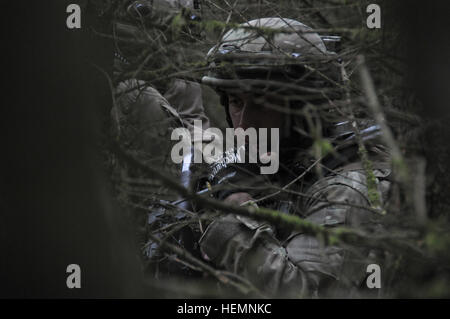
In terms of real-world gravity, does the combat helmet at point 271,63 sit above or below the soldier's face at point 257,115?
above

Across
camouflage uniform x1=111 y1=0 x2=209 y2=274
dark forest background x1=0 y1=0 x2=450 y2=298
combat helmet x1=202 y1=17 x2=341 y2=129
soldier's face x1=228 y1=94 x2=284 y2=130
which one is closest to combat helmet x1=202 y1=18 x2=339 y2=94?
combat helmet x1=202 y1=17 x2=341 y2=129

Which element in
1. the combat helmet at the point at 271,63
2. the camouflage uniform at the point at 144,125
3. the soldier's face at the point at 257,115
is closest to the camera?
the camouflage uniform at the point at 144,125

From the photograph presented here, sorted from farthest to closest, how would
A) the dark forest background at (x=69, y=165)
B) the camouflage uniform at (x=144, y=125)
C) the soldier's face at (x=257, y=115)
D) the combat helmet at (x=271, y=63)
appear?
1. the soldier's face at (x=257, y=115)
2. the combat helmet at (x=271, y=63)
3. the camouflage uniform at (x=144, y=125)
4. the dark forest background at (x=69, y=165)

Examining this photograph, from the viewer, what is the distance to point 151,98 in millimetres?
3316

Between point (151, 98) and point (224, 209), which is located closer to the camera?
point (224, 209)

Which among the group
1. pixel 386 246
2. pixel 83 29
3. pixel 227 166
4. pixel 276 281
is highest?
pixel 83 29

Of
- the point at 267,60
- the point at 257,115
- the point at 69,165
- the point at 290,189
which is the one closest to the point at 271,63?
the point at 267,60

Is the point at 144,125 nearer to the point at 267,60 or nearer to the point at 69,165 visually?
the point at 267,60

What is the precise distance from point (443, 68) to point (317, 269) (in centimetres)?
120

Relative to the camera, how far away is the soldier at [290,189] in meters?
2.24

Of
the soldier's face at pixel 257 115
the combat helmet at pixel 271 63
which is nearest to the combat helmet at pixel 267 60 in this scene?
the combat helmet at pixel 271 63

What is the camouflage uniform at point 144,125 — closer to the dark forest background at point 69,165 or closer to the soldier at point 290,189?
the soldier at point 290,189
